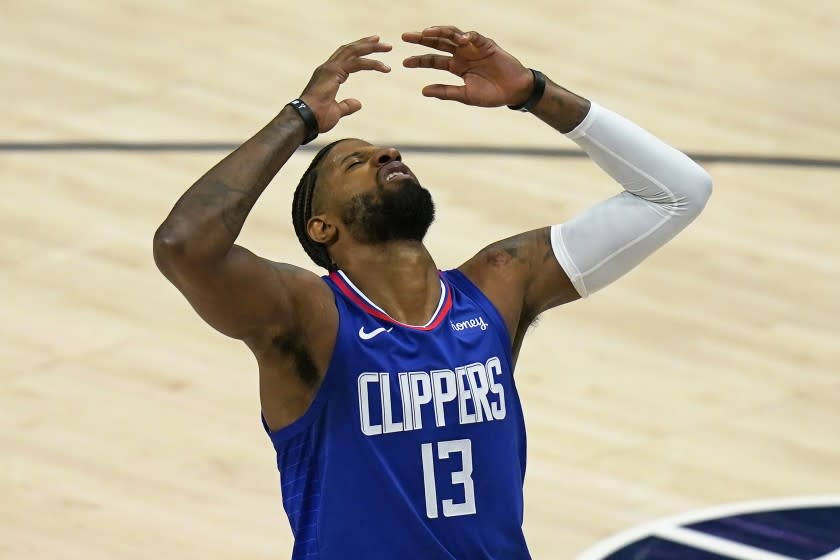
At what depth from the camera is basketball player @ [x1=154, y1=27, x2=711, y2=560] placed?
3268 millimetres

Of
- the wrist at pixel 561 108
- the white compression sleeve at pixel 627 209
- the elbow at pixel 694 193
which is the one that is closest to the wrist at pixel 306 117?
the wrist at pixel 561 108

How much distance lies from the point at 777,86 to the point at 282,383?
22.9ft

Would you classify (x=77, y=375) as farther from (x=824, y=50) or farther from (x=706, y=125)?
(x=824, y=50)

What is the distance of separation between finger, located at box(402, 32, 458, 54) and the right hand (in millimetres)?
58

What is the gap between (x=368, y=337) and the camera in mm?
3422

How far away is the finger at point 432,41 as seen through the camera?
3.51m

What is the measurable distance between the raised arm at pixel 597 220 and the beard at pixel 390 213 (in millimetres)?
270

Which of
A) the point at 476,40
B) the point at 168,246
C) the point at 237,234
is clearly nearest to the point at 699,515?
the point at 476,40

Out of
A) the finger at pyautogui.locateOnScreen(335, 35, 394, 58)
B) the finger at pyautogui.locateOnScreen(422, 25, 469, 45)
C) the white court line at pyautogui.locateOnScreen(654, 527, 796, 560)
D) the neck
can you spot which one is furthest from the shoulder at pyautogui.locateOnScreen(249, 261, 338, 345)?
the white court line at pyautogui.locateOnScreen(654, 527, 796, 560)

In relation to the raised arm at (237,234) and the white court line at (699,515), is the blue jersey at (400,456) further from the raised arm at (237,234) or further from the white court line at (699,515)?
the white court line at (699,515)

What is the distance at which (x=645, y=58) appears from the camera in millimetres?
9945

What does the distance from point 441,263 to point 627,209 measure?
3510 mm

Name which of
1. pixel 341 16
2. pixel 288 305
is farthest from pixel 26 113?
pixel 288 305

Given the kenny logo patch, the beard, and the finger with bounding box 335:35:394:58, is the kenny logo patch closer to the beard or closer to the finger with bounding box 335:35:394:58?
the beard
